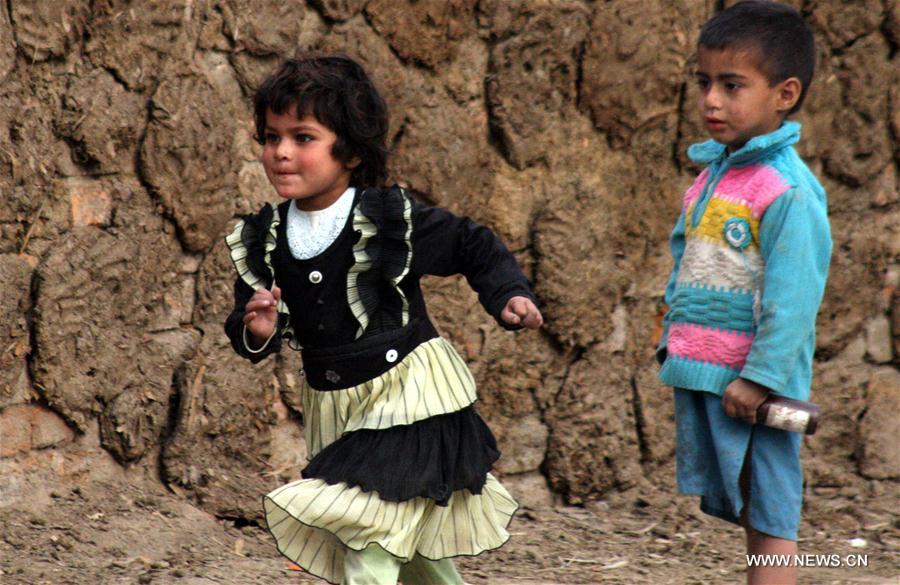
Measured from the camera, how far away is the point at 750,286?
3.15m

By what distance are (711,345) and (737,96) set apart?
0.56 metres

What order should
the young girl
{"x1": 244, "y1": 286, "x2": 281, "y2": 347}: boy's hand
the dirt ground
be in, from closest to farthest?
{"x1": 244, "y1": 286, "x2": 281, "y2": 347}: boy's hand, the young girl, the dirt ground

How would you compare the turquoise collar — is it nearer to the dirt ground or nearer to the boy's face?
the boy's face

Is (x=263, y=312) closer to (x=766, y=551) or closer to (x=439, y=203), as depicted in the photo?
(x=766, y=551)

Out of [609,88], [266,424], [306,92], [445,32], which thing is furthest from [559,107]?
[306,92]

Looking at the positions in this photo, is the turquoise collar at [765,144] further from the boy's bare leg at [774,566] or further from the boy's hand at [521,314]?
the boy's bare leg at [774,566]

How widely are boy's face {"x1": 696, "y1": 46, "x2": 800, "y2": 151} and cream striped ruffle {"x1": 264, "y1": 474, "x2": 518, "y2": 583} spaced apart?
3.16 ft

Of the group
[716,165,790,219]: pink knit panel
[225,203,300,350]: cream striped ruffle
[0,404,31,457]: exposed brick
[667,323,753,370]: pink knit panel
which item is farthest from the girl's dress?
[0,404,31,457]: exposed brick

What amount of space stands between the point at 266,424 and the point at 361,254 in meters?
1.32

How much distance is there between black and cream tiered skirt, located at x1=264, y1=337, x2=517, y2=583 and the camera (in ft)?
9.85

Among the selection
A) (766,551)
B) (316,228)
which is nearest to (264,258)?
(316,228)

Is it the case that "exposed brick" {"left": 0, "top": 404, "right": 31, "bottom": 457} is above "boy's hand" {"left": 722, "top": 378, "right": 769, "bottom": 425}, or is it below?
below

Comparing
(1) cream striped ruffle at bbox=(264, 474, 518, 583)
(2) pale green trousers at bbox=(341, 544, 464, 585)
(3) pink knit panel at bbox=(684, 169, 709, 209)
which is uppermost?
(3) pink knit panel at bbox=(684, 169, 709, 209)

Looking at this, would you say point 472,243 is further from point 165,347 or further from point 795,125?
point 165,347
